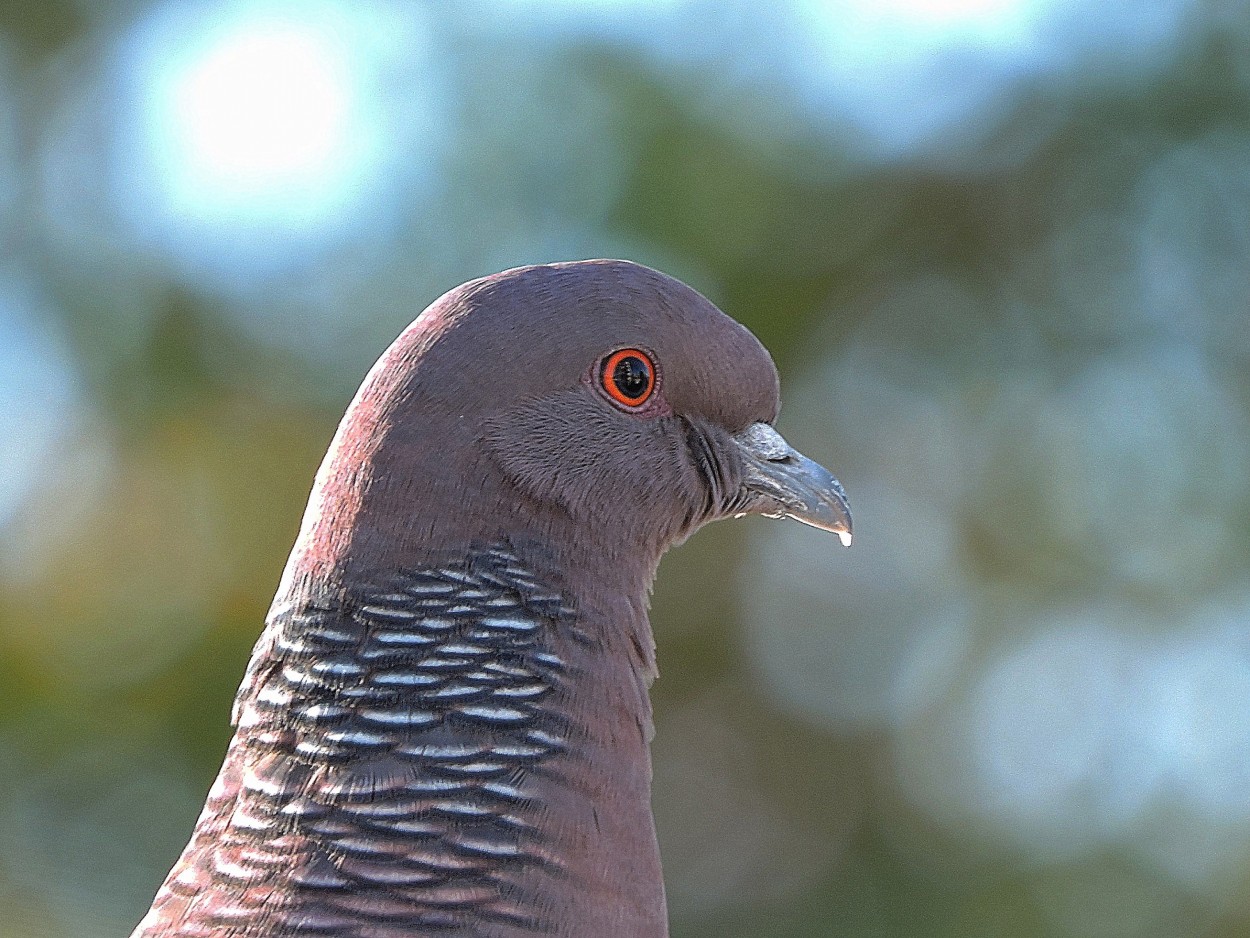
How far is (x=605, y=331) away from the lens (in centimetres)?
303

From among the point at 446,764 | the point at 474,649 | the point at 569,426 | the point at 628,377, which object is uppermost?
the point at 628,377

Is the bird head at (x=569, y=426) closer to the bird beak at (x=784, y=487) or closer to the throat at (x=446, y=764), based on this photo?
the bird beak at (x=784, y=487)

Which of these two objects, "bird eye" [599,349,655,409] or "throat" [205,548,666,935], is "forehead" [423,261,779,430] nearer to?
"bird eye" [599,349,655,409]

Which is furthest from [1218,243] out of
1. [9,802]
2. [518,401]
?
[518,401]

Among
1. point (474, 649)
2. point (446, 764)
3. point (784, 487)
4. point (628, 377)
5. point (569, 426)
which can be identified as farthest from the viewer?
point (784, 487)

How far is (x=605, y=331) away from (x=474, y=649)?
74cm

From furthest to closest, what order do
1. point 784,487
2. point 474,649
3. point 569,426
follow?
1. point 784,487
2. point 569,426
3. point 474,649

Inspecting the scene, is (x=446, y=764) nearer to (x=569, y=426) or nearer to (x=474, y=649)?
(x=474, y=649)

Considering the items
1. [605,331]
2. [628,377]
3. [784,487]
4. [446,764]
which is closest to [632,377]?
[628,377]

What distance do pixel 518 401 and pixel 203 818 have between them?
3.17 ft

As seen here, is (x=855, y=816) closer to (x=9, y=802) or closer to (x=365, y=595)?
(x=9, y=802)

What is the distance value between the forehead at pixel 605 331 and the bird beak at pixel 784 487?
7 centimetres

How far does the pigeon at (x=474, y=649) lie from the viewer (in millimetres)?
2459

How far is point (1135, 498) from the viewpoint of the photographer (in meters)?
14.1
